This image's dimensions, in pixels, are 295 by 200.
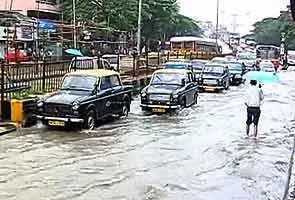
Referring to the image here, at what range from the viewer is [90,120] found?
59.6ft

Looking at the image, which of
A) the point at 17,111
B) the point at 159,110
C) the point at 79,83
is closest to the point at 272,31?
the point at 159,110

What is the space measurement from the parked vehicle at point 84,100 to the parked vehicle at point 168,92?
1.65 m

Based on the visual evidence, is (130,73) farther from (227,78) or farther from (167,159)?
(167,159)

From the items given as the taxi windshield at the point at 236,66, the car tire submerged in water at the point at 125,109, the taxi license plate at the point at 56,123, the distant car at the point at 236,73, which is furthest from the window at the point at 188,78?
the taxi windshield at the point at 236,66

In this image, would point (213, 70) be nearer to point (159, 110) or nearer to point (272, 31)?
point (159, 110)

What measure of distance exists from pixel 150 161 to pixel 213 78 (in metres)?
21.0

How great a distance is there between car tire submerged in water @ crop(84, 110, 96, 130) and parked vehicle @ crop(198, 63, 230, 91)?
16.4 m

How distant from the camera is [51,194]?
34.1ft

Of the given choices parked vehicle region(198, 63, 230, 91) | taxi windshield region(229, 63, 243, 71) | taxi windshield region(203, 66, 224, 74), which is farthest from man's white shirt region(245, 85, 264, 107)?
taxi windshield region(229, 63, 243, 71)

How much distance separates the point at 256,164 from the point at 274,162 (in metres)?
0.66

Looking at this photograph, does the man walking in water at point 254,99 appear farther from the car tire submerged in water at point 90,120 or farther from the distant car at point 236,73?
the distant car at point 236,73

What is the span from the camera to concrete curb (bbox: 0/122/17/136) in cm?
1719

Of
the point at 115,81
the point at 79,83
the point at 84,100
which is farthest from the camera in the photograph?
the point at 115,81

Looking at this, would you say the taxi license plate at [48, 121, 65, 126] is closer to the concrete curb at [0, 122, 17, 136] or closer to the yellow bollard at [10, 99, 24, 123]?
the concrete curb at [0, 122, 17, 136]
